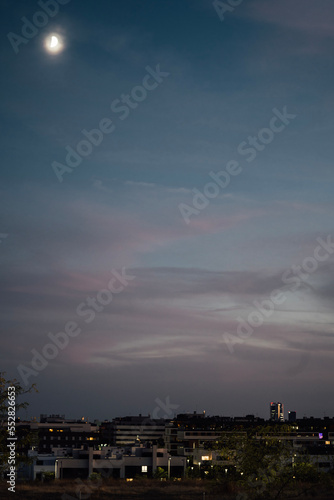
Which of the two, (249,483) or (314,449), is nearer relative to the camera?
(249,483)

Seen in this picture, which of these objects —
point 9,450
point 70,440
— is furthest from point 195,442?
point 9,450

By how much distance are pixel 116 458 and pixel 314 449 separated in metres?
56.9

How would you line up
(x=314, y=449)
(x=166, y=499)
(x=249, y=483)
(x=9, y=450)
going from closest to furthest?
1. (x=9, y=450)
2. (x=249, y=483)
3. (x=166, y=499)
4. (x=314, y=449)

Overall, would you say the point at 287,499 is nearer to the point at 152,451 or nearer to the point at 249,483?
the point at 249,483

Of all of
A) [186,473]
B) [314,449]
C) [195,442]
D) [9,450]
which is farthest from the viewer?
[195,442]

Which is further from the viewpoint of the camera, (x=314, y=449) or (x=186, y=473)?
(x=314, y=449)

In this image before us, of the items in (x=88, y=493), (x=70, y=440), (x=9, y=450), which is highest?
(x=9, y=450)

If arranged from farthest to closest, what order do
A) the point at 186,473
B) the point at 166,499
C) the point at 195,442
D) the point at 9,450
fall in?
the point at 195,442 < the point at 186,473 < the point at 166,499 < the point at 9,450

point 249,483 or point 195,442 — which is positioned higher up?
point 249,483

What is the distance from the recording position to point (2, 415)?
29.0 metres

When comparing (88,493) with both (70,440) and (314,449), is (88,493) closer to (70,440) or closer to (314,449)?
(314,449)

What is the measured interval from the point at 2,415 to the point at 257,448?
46.6 ft

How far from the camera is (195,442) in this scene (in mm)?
139125

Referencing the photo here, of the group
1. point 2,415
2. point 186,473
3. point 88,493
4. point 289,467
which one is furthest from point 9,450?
point 186,473
